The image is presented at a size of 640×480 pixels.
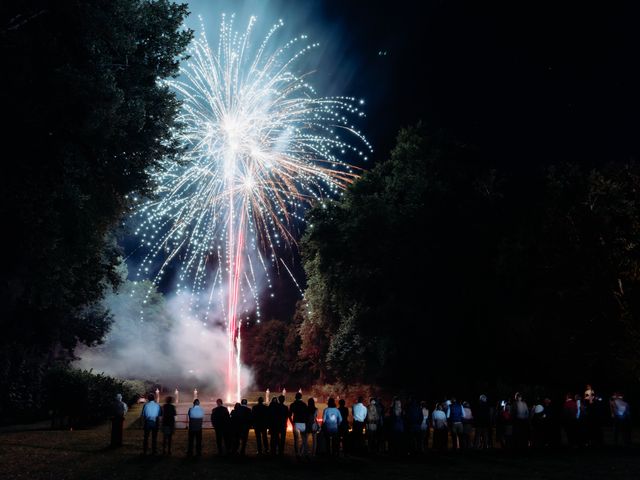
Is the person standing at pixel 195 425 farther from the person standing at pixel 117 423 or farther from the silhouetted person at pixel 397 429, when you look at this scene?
the silhouetted person at pixel 397 429

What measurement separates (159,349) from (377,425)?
55.6 metres

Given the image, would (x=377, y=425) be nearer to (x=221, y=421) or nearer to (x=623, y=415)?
(x=221, y=421)

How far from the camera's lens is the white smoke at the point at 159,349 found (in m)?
61.9

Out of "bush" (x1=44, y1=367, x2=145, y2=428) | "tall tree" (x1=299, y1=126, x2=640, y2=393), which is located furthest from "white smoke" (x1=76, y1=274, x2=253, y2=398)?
"bush" (x1=44, y1=367, x2=145, y2=428)

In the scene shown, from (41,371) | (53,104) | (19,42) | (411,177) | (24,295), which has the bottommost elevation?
(41,371)

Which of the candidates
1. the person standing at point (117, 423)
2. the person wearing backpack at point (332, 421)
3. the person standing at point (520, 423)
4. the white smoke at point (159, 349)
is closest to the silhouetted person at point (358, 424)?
the person wearing backpack at point (332, 421)

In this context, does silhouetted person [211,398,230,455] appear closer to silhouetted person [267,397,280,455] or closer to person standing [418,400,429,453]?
silhouetted person [267,397,280,455]

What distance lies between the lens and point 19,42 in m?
16.0

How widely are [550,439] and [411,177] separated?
18.8m

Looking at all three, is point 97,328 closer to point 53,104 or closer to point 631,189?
point 53,104

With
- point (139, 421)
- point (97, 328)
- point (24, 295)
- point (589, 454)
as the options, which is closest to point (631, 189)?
point (589, 454)

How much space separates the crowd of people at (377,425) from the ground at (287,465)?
58cm

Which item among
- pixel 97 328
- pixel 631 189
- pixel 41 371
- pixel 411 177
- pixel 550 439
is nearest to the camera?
pixel 550 439

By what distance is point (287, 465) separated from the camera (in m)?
13.6
